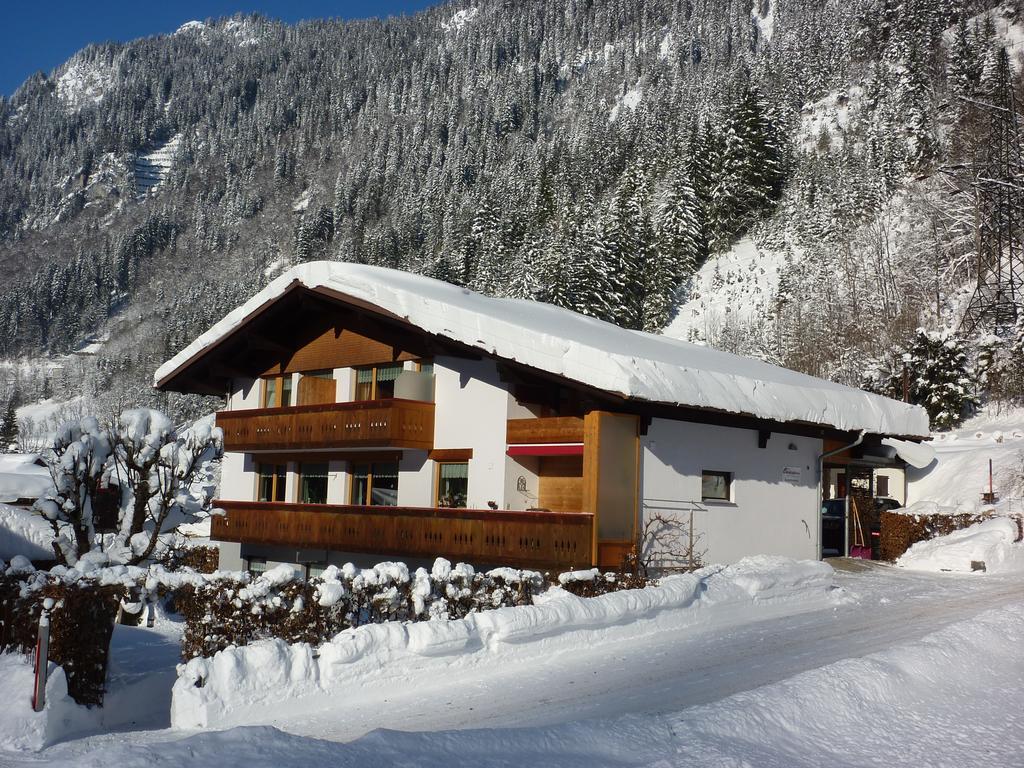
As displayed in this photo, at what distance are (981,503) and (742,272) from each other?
134 ft

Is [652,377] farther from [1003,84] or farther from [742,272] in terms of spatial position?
[742,272]

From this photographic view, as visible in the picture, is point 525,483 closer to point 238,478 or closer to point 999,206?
point 238,478

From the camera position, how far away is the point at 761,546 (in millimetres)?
21078

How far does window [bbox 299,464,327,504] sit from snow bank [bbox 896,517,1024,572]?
14977 millimetres

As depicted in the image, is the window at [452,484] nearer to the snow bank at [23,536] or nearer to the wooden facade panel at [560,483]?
the wooden facade panel at [560,483]

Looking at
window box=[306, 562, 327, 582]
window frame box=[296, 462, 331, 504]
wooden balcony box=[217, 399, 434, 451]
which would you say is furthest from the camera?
window frame box=[296, 462, 331, 504]

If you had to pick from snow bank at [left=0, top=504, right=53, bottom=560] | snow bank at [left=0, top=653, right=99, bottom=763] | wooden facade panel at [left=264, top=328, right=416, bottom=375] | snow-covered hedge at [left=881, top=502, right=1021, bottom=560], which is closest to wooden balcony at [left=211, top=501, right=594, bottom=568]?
wooden facade panel at [left=264, top=328, right=416, bottom=375]

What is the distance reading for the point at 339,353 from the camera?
24734 mm

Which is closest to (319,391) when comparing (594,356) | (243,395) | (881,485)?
(243,395)

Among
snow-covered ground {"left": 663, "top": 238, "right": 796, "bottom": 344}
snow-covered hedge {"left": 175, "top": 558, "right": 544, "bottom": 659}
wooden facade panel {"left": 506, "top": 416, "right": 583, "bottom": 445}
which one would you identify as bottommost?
snow-covered hedge {"left": 175, "top": 558, "right": 544, "bottom": 659}

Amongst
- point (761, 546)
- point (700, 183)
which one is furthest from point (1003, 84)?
point (700, 183)

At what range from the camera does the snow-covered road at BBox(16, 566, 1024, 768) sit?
6348mm

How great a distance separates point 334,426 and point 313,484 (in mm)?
3885

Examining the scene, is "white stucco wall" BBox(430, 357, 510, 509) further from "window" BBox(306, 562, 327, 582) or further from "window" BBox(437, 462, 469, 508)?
"window" BBox(306, 562, 327, 582)
